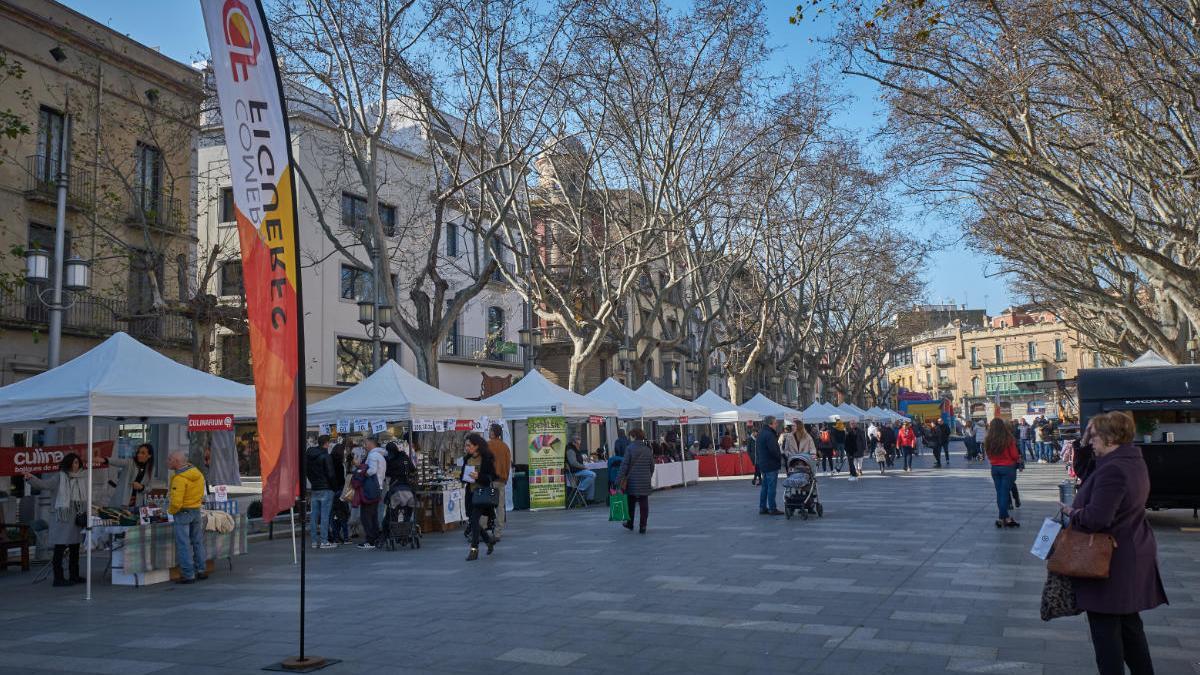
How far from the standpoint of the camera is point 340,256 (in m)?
34.2

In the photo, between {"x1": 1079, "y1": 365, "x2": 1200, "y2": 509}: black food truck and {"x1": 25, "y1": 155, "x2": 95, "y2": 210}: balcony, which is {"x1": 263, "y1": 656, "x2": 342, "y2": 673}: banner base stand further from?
{"x1": 25, "y1": 155, "x2": 95, "y2": 210}: balcony

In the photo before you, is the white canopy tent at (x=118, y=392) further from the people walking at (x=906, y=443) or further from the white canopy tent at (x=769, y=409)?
the people walking at (x=906, y=443)

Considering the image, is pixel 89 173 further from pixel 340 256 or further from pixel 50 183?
pixel 340 256

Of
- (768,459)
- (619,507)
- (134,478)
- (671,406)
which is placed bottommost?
(619,507)

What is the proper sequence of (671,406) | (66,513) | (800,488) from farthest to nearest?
(671,406), (800,488), (66,513)

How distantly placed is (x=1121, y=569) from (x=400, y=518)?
1079cm

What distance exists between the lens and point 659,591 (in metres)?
9.01

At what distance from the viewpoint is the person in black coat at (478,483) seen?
1172cm

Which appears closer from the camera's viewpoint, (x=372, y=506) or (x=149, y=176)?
(x=372, y=506)

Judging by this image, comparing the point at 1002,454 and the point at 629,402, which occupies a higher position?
the point at 629,402

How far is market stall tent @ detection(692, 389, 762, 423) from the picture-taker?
2895 centimetres

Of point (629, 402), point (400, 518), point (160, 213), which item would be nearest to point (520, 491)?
point (629, 402)

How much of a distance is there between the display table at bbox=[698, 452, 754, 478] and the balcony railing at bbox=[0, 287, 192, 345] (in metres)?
16.5

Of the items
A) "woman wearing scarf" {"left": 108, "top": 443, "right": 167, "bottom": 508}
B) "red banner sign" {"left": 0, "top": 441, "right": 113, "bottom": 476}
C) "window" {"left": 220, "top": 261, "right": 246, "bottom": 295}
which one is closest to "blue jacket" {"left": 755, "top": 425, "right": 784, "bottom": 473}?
"woman wearing scarf" {"left": 108, "top": 443, "right": 167, "bottom": 508}
